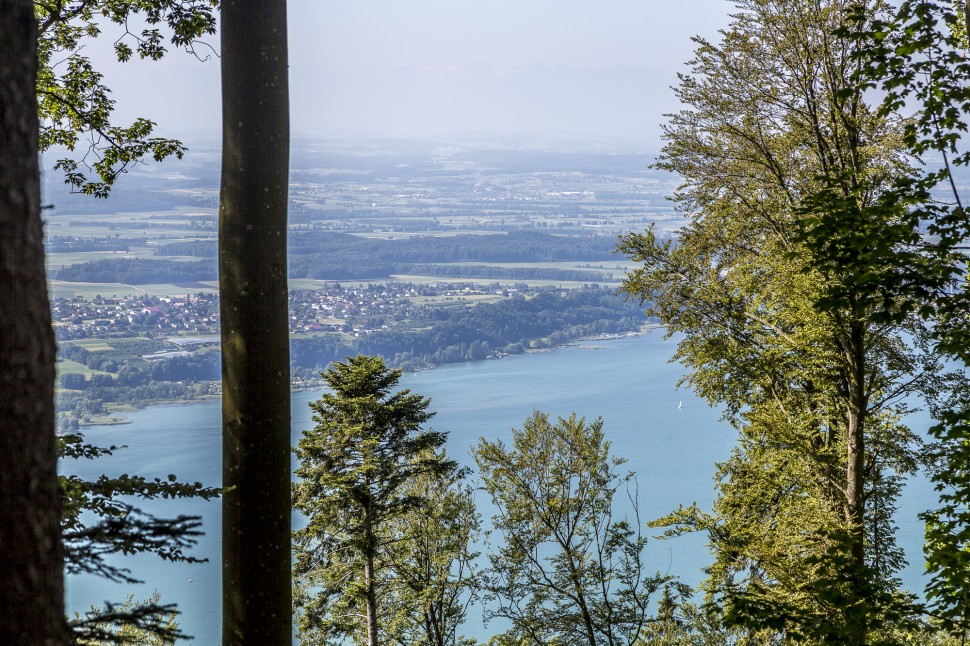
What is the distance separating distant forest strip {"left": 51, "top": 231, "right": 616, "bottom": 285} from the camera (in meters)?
36.7

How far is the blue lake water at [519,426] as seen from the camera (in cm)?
2144

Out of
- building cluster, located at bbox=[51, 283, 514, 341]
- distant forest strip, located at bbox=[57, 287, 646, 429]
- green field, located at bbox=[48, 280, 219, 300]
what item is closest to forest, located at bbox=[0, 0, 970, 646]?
building cluster, located at bbox=[51, 283, 514, 341]

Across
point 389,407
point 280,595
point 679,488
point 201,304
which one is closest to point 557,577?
point 389,407

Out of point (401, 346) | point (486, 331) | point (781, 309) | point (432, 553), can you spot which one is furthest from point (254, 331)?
point (486, 331)

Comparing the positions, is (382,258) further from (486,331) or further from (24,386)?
(24,386)

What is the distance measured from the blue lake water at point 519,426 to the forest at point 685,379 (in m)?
3.17

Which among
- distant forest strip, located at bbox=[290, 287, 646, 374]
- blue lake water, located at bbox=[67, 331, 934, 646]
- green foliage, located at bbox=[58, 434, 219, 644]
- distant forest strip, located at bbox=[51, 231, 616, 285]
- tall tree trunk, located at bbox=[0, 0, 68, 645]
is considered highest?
tall tree trunk, located at bbox=[0, 0, 68, 645]

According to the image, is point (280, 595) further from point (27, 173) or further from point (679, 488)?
point (679, 488)

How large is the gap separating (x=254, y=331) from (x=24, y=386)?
123cm

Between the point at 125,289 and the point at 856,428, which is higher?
the point at 856,428

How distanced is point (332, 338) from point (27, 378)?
118 feet

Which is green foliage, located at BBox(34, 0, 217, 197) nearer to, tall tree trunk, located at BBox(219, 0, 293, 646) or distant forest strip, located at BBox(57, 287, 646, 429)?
tall tree trunk, located at BBox(219, 0, 293, 646)

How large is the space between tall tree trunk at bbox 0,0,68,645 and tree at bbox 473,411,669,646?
30.1ft

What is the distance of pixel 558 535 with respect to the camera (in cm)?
1086
